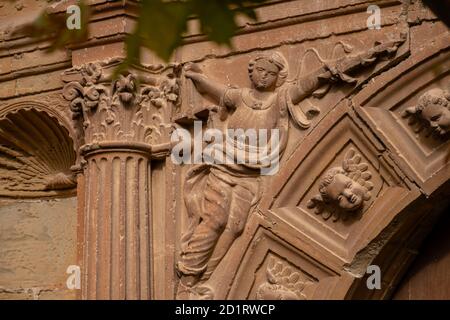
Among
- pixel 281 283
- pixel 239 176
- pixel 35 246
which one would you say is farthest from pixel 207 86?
pixel 35 246

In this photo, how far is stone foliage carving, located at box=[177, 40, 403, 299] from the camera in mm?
5141

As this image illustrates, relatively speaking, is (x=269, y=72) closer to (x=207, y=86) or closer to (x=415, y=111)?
(x=207, y=86)

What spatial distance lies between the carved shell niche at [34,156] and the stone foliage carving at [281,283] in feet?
4.60

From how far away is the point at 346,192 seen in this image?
496cm

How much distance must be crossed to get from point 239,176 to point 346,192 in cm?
52

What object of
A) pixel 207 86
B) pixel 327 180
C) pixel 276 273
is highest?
pixel 207 86

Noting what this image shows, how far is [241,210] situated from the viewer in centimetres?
515

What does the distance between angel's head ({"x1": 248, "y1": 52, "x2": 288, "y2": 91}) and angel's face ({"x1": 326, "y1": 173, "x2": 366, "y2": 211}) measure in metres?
0.54

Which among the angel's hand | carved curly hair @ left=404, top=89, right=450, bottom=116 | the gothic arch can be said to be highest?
the angel's hand

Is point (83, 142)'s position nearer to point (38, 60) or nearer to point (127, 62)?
point (38, 60)

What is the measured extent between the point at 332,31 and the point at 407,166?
729mm

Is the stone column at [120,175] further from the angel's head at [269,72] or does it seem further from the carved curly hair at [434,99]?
the carved curly hair at [434,99]

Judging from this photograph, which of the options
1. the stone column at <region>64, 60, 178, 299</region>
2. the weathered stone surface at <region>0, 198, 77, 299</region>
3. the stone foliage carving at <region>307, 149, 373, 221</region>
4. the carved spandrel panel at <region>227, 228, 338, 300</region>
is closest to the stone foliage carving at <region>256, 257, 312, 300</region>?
the carved spandrel panel at <region>227, 228, 338, 300</region>

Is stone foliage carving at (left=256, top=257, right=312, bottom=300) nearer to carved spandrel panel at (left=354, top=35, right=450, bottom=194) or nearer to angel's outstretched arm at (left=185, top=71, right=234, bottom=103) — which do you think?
carved spandrel panel at (left=354, top=35, right=450, bottom=194)
